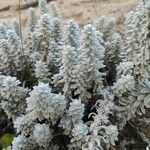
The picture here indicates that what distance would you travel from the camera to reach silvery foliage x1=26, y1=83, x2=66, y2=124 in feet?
5.15

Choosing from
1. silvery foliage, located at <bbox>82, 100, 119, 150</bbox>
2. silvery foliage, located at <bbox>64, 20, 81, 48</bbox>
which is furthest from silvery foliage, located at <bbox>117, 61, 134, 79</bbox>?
silvery foliage, located at <bbox>64, 20, 81, 48</bbox>

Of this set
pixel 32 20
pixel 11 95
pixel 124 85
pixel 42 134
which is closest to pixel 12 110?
pixel 11 95

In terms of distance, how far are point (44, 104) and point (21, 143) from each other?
187 millimetres

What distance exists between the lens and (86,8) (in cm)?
275

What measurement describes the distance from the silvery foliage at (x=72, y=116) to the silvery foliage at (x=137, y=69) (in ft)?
0.53

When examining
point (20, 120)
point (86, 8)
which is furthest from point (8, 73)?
point (86, 8)

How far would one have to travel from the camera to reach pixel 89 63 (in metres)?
1.67

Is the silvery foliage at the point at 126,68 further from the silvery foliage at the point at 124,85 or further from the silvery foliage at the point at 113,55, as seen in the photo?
the silvery foliage at the point at 113,55

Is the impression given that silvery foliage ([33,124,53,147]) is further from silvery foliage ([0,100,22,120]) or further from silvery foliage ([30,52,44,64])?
silvery foliage ([30,52,44,64])

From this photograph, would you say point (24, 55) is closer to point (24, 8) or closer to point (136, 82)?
point (136, 82)

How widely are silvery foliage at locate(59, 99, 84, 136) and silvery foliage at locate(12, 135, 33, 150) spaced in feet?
0.46

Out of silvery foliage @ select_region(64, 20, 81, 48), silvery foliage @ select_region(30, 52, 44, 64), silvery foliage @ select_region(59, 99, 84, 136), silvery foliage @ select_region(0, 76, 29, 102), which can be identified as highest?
silvery foliage @ select_region(64, 20, 81, 48)

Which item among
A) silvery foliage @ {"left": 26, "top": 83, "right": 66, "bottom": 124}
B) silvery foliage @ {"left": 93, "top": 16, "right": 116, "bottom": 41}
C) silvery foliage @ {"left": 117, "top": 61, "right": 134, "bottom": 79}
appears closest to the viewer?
silvery foliage @ {"left": 26, "top": 83, "right": 66, "bottom": 124}

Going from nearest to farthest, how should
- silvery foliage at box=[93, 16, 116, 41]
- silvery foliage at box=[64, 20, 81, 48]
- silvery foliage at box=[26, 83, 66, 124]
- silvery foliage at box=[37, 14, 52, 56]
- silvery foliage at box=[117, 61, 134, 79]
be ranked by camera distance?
silvery foliage at box=[26, 83, 66, 124]
silvery foliage at box=[117, 61, 134, 79]
silvery foliage at box=[64, 20, 81, 48]
silvery foliage at box=[37, 14, 52, 56]
silvery foliage at box=[93, 16, 116, 41]
